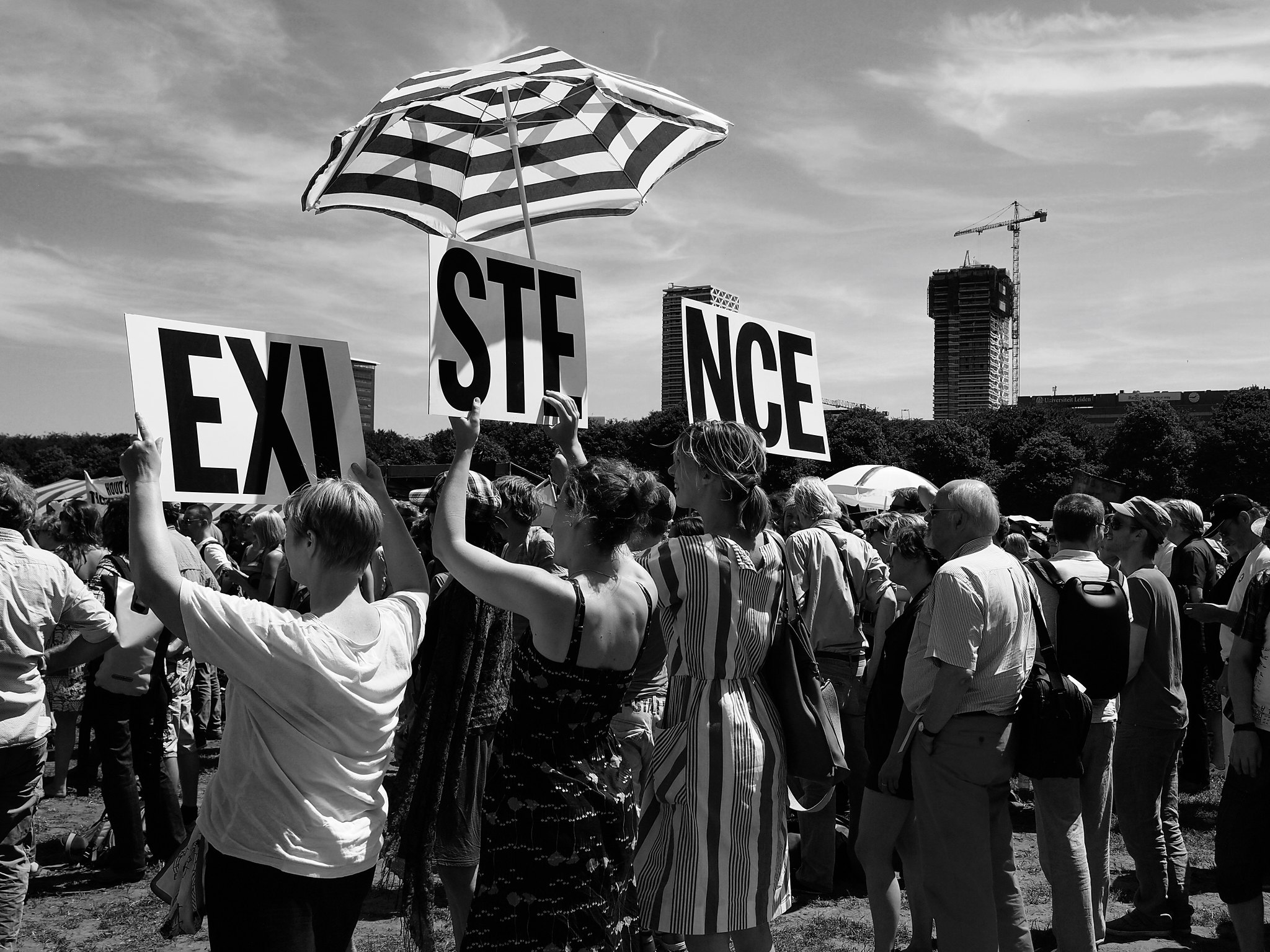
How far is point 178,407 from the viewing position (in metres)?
3.56

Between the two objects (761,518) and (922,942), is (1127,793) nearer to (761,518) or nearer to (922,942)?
(922,942)

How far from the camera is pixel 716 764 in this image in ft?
11.3

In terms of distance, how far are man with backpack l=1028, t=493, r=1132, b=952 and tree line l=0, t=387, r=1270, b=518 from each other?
164ft

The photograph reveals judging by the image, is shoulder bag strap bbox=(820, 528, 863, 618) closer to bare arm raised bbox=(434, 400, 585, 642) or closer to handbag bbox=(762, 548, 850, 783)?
handbag bbox=(762, 548, 850, 783)

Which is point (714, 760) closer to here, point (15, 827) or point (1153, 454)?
point (15, 827)

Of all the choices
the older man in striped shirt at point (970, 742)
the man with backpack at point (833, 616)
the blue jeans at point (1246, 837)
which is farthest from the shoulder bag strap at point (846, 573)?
the blue jeans at point (1246, 837)

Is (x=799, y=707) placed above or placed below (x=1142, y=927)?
above

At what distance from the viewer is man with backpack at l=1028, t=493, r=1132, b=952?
4.32 metres

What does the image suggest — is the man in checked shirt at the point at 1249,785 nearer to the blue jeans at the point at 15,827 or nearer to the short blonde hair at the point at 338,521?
the short blonde hair at the point at 338,521

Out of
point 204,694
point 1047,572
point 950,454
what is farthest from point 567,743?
point 950,454

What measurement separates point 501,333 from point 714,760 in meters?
2.02

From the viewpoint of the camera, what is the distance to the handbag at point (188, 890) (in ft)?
9.06

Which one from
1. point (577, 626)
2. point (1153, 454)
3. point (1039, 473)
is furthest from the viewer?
point (1039, 473)

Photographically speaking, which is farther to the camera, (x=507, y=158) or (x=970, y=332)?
(x=970, y=332)
